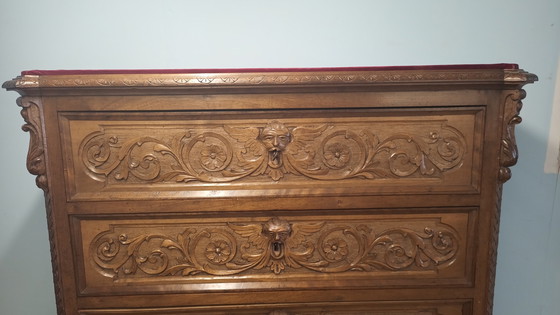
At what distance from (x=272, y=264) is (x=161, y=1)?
970mm

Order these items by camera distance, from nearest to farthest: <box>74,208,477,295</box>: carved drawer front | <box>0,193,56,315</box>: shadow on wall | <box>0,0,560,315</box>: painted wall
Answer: <box>74,208,477,295</box>: carved drawer front
<box>0,0,560,315</box>: painted wall
<box>0,193,56,315</box>: shadow on wall

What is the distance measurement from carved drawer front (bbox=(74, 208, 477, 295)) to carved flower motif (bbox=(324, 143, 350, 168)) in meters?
0.13

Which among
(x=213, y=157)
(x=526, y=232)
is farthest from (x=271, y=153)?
(x=526, y=232)

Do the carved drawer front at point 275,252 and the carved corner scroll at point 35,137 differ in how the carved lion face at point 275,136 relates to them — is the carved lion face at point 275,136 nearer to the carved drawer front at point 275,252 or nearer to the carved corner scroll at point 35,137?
the carved drawer front at point 275,252

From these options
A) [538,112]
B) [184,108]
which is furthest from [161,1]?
[538,112]

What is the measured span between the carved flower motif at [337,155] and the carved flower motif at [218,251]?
32 cm

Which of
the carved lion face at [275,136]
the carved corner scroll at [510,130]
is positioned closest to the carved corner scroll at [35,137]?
the carved lion face at [275,136]

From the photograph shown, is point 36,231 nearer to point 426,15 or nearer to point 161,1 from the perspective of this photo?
point 161,1

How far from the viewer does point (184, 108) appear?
85 cm

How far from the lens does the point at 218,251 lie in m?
0.93

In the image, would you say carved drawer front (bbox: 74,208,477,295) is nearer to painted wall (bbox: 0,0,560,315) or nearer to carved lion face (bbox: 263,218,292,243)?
carved lion face (bbox: 263,218,292,243)

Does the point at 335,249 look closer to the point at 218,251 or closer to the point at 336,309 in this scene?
the point at 336,309

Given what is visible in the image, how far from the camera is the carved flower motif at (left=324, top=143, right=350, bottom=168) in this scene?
0.89 meters

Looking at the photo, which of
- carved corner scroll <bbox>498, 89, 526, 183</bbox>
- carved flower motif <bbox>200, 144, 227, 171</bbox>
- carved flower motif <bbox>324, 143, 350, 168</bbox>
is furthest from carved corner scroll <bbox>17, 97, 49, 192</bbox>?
carved corner scroll <bbox>498, 89, 526, 183</bbox>
